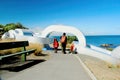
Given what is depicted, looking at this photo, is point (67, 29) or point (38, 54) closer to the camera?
point (38, 54)

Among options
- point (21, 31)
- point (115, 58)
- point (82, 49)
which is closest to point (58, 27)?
point (82, 49)

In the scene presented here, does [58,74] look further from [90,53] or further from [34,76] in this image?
[90,53]

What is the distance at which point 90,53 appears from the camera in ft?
82.6

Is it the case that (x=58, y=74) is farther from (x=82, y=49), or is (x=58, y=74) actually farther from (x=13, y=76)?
(x=82, y=49)

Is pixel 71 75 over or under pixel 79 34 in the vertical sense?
under

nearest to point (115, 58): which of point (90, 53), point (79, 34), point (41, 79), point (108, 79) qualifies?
point (90, 53)

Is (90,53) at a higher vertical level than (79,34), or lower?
lower

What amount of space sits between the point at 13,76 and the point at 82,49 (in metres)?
17.1

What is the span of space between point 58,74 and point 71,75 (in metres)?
0.57

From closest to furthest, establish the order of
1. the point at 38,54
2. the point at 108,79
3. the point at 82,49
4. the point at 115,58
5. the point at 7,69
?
1. the point at 108,79
2. the point at 7,69
3. the point at 38,54
4. the point at 115,58
5. the point at 82,49

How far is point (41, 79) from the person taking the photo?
368 inches

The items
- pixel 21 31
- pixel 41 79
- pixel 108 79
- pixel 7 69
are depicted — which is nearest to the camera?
pixel 41 79

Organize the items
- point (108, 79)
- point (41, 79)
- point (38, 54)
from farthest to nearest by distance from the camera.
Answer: point (38, 54) < point (108, 79) < point (41, 79)

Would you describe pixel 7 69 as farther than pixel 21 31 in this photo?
No
